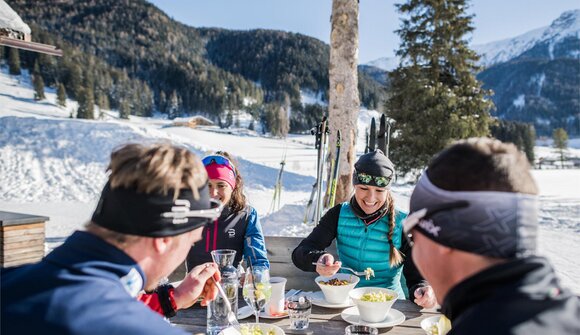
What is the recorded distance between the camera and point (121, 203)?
122 centimetres

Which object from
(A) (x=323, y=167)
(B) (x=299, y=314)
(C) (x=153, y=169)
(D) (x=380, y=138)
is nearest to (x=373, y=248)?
(B) (x=299, y=314)

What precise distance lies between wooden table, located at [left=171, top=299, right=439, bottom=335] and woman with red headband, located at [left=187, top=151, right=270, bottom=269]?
832 mm

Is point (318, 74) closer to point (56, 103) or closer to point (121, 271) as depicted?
point (56, 103)

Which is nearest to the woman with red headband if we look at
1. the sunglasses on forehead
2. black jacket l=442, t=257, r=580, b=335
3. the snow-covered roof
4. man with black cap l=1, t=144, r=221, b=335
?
the sunglasses on forehead

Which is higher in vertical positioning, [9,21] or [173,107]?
[173,107]

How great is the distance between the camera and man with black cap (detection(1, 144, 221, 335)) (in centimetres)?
99

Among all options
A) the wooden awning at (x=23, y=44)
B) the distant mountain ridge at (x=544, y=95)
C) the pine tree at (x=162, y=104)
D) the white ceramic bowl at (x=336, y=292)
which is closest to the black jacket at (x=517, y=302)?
the white ceramic bowl at (x=336, y=292)

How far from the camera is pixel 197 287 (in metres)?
1.99

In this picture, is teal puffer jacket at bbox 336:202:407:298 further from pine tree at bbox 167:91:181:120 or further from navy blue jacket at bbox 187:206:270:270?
pine tree at bbox 167:91:181:120

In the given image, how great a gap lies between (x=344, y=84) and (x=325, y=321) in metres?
5.63

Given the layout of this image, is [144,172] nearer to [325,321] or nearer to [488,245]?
[488,245]

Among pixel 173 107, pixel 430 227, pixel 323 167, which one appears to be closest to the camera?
pixel 430 227

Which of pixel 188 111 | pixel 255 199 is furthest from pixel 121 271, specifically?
pixel 188 111

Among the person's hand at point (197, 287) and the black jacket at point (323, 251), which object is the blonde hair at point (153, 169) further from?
the black jacket at point (323, 251)
